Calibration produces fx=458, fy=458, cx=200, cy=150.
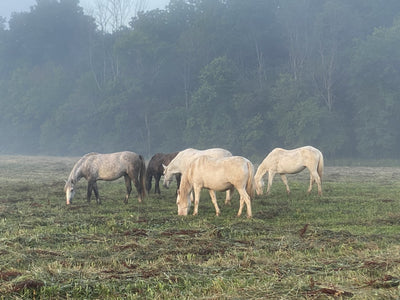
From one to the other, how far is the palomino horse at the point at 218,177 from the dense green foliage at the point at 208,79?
33611 mm

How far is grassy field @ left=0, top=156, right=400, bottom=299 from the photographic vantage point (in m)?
5.98

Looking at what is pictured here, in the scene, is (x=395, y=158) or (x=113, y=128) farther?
(x=113, y=128)

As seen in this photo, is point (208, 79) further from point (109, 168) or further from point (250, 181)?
point (250, 181)

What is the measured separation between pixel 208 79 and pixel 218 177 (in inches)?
1625

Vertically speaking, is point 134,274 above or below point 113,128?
below

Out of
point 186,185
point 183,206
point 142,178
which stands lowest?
point 183,206

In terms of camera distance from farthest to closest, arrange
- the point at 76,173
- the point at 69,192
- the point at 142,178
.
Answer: the point at 142,178 < the point at 76,173 < the point at 69,192

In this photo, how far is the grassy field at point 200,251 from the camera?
19.6 ft

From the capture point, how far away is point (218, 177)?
43.2ft

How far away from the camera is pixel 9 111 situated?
2879 inches

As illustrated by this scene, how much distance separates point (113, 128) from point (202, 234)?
53.5 m

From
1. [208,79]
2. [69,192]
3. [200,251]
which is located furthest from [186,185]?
[208,79]

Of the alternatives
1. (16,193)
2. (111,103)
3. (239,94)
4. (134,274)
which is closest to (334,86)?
(239,94)

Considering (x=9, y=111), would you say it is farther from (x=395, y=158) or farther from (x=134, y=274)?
(x=134, y=274)
